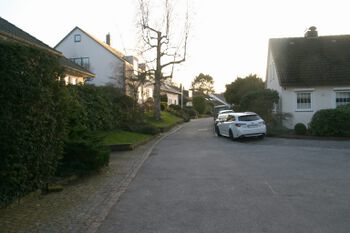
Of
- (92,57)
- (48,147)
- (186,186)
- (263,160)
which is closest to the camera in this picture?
(48,147)

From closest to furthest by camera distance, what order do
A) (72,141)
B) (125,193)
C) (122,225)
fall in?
(122,225), (125,193), (72,141)

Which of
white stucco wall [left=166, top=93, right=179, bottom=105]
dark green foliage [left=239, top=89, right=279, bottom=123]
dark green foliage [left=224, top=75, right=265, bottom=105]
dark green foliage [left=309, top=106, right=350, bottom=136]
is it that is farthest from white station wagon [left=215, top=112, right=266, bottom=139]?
white stucco wall [left=166, top=93, right=179, bottom=105]

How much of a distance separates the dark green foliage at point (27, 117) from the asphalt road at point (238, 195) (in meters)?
1.83

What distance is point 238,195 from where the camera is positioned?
8.37 meters

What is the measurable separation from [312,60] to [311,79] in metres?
2.46

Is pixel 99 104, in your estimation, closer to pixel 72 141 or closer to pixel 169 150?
pixel 169 150

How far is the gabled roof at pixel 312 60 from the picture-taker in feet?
88.1

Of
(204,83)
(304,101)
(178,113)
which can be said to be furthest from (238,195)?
(204,83)

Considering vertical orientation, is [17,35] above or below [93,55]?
below

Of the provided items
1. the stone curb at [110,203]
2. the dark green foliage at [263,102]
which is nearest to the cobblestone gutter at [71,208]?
the stone curb at [110,203]

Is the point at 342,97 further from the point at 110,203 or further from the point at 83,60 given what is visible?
the point at 83,60

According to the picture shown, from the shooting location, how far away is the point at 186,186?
9.45 meters

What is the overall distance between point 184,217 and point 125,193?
250 cm

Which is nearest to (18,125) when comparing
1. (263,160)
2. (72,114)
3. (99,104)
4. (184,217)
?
(184,217)
